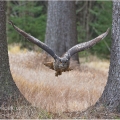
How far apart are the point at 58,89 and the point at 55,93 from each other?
34 centimetres

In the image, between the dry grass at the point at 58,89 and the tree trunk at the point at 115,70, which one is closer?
the tree trunk at the point at 115,70

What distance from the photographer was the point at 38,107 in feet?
18.9

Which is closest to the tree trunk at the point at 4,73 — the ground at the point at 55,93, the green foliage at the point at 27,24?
the ground at the point at 55,93

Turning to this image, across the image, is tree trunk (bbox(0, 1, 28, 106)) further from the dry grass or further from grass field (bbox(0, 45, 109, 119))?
the dry grass

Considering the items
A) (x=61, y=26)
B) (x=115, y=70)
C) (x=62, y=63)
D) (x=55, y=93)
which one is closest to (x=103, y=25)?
(x=61, y=26)

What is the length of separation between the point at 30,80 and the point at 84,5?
35.0ft

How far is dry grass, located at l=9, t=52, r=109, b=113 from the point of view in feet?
20.6

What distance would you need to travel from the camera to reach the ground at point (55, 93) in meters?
5.40

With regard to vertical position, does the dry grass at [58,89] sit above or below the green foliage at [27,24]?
below

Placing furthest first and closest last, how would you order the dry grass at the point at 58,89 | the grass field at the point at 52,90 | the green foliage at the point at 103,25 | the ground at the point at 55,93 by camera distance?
the green foliage at the point at 103,25, the dry grass at the point at 58,89, the grass field at the point at 52,90, the ground at the point at 55,93

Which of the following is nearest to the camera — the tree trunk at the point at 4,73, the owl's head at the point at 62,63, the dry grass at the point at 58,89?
the owl's head at the point at 62,63

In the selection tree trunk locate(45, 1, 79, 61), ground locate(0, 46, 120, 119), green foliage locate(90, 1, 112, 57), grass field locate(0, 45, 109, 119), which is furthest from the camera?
green foliage locate(90, 1, 112, 57)

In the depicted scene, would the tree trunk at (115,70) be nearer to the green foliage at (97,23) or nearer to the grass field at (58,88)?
the grass field at (58,88)

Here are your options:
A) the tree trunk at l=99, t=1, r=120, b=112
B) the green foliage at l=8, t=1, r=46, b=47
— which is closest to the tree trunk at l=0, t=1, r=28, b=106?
the tree trunk at l=99, t=1, r=120, b=112
